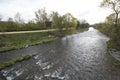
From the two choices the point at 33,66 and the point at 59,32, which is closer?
the point at 33,66

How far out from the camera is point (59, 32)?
58.2 meters

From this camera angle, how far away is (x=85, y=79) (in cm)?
1300

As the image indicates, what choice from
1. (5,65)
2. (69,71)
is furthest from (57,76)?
(5,65)

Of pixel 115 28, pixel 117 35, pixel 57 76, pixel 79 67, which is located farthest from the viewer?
pixel 115 28

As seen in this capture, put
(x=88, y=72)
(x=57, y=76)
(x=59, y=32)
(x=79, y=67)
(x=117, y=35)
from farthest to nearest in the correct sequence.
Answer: (x=59, y=32) → (x=117, y=35) → (x=79, y=67) → (x=88, y=72) → (x=57, y=76)

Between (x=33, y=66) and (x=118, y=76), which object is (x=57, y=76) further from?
(x=118, y=76)

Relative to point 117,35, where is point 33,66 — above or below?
below

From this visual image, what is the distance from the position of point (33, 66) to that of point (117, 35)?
1779cm

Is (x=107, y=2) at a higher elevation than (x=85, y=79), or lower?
higher

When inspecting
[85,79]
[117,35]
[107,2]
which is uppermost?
[107,2]

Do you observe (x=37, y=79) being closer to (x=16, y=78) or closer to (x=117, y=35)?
(x=16, y=78)

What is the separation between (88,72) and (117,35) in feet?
48.9

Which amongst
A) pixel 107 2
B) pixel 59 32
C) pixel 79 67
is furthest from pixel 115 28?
pixel 59 32

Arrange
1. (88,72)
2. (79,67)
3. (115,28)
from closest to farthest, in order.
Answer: (88,72) → (79,67) → (115,28)
